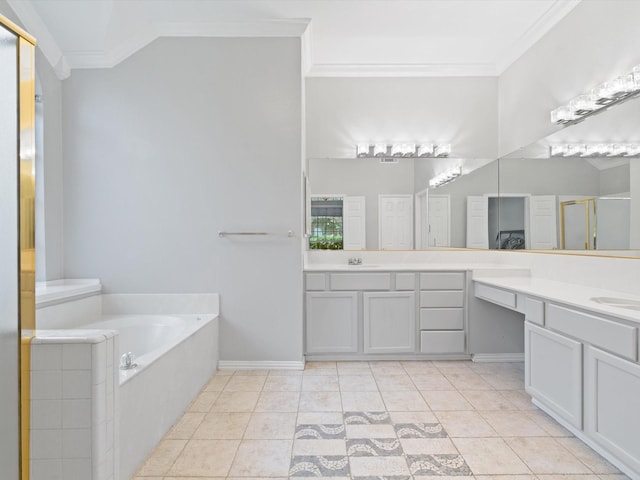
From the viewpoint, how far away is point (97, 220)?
2906 millimetres

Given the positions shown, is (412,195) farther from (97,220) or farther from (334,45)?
(97,220)

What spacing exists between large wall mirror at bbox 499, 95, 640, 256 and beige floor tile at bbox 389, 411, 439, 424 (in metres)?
1.50

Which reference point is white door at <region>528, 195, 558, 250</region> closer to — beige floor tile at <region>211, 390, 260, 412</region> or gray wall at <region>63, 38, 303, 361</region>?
gray wall at <region>63, 38, 303, 361</region>

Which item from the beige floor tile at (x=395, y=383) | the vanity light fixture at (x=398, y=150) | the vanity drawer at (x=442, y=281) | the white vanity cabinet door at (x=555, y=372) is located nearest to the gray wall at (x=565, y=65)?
the vanity light fixture at (x=398, y=150)

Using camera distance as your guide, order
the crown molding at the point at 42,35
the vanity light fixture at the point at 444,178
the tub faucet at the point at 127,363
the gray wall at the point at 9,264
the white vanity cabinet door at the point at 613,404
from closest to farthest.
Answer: the gray wall at the point at 9,264 → the white vanity cabinet door at the point at 613,404 → the tub faucet at the point at 127,363 → the crown molding at the point at 42,35 → the vanity light fixture at the point at 444,178

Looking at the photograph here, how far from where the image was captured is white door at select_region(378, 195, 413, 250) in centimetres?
358

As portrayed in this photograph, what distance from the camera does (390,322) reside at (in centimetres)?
312

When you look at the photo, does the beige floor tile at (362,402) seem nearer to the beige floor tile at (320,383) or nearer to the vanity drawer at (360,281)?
the beige floor tile at (320,383)

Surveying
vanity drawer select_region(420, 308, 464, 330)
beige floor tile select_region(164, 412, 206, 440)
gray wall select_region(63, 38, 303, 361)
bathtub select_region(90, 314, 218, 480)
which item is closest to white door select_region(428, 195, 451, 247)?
vanity drawer select_region(420, 308, 464, 330)

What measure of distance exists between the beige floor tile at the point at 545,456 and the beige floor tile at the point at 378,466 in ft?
1.91

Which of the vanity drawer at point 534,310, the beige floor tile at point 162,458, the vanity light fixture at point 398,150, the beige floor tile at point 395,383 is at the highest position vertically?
the vanity light fixture at point 398,150

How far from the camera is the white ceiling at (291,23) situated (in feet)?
8.79

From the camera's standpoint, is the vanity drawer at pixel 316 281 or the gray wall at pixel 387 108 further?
the gray wall at pixel 387 108

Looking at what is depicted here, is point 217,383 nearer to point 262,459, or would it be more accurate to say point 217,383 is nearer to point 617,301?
point 262,459
